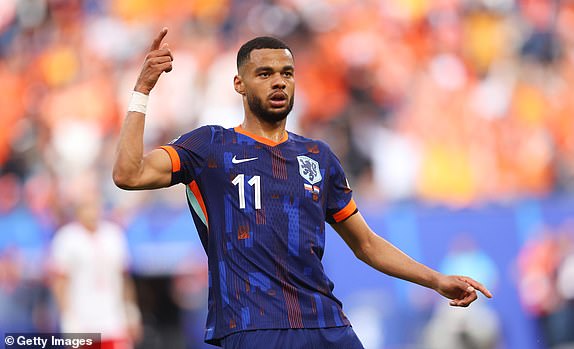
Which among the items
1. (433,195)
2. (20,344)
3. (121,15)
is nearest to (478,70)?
(433,195)

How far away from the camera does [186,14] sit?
11.9m

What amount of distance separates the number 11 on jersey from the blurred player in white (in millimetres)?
5283

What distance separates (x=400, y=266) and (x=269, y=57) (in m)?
1.27

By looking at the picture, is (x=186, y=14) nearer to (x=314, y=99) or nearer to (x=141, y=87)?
(x=314, y=99)

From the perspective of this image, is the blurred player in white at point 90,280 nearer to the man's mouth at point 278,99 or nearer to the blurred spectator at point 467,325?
the blurred spectator at point 467,325

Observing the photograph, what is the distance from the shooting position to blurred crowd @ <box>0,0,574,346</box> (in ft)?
36.0

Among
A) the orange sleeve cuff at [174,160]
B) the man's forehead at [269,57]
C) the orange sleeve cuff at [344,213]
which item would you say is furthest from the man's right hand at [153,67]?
the orange sleeve cuff at [344,213]

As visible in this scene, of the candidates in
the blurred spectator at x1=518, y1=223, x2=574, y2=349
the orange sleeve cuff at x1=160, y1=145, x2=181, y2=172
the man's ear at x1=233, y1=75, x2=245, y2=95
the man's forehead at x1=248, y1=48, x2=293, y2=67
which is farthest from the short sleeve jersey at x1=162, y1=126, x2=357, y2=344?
the blurred spectator at x1=518, y1=223, x2=574, y2=349

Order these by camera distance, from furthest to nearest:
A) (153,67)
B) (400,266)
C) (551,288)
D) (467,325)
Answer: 1. (551,288)
2. (467,325)
3. (400,266)
4. (153,67)

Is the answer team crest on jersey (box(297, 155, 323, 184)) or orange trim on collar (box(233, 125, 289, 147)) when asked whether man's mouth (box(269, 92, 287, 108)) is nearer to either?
orange trim on collar (box(233, 125, 289, 147))

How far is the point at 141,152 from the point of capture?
4008mm

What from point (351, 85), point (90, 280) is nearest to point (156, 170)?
point (90, 280)

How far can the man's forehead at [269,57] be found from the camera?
446 centimetres

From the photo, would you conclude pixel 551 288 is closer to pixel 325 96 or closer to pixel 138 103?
pixel 325 96
